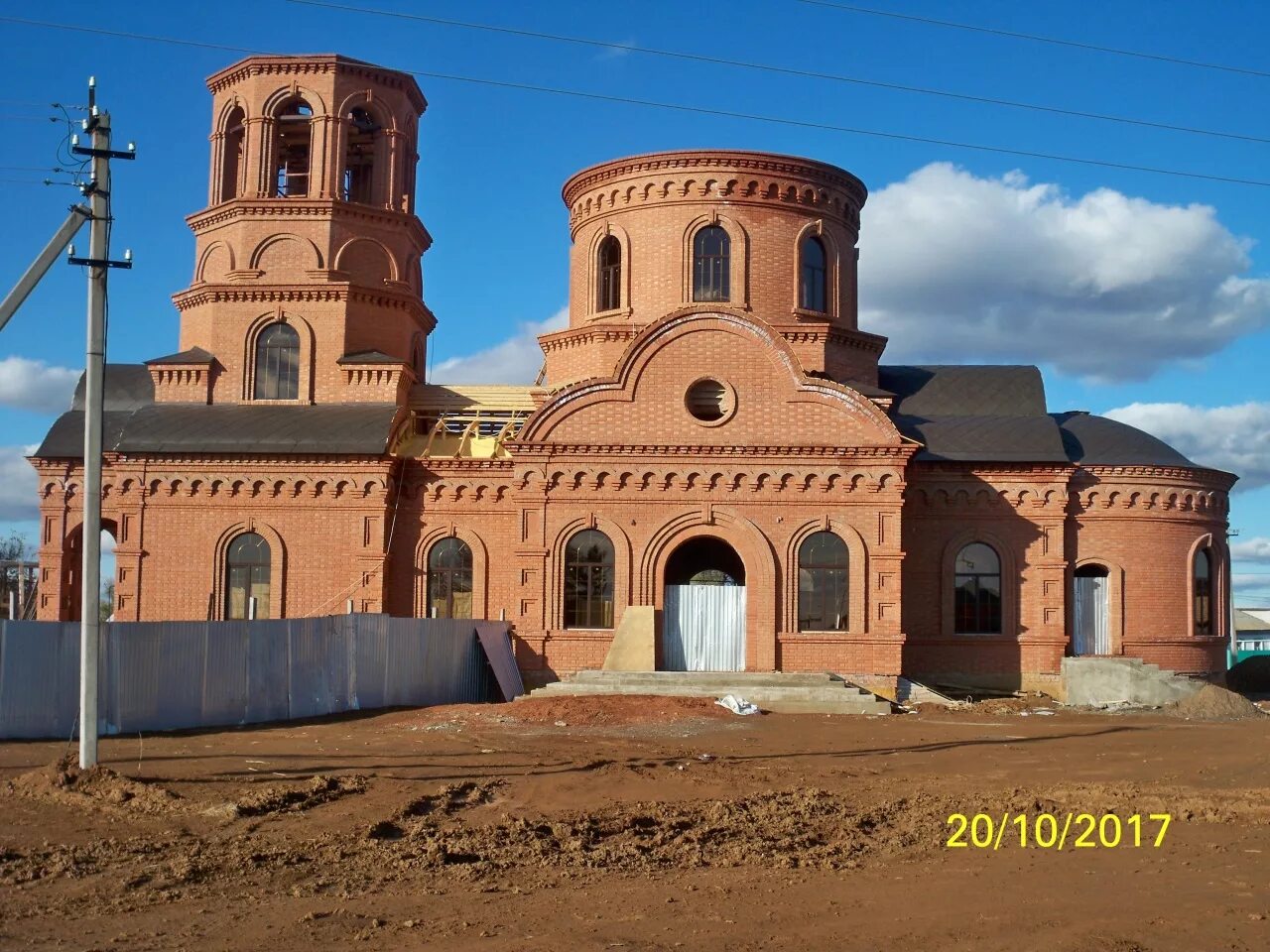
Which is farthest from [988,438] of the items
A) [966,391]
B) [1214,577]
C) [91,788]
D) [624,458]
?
[91,788]

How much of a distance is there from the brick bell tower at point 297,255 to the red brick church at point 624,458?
7cm

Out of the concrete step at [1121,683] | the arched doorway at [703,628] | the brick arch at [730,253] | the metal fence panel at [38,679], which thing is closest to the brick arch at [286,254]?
the brick arch at [730,253]

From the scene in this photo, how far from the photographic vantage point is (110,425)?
30109 millimetres

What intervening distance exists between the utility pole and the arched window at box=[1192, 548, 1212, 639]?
2410 centimetres

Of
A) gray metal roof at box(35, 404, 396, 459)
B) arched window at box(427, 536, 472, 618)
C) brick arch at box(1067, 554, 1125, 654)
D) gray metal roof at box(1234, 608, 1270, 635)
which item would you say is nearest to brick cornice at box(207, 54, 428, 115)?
gray metal roof at box(35, 404, 396, 459)

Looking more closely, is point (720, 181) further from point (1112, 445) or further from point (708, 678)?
point (708, 678)

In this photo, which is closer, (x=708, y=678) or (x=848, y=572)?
(x=708, y=678)

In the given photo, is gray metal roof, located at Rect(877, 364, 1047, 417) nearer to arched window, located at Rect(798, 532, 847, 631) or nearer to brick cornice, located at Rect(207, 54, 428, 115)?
arched window, located at Rect(798, 532, 847, 631)

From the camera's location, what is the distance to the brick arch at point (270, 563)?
93.3 feet

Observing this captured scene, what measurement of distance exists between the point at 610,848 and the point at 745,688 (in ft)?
46.1

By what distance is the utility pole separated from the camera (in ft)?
46.7

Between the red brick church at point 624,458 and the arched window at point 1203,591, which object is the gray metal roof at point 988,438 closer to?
the red brick church at point 624,458

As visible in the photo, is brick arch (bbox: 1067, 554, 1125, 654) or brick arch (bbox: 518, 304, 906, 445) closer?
brick arch (bbox: 518, 304, 906, 445)

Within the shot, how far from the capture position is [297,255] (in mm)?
31438
